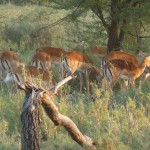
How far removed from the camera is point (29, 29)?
1777 cm

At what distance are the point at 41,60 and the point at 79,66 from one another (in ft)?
2.91

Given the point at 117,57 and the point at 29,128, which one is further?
the point at 117,57

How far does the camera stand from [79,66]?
11664mm

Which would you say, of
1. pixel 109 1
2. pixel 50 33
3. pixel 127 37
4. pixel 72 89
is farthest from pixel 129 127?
pixel 50 33

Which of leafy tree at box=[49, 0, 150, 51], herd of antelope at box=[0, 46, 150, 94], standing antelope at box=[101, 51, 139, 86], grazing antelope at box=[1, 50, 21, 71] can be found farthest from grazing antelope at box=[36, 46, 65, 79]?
standing antelope at box=[101, 51, 139, 86]

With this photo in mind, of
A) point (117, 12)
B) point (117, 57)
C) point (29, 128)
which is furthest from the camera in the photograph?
point (117, 12)

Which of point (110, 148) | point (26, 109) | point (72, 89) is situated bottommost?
point (72, 89)

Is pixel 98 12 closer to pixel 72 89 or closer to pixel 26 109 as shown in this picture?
pixel 72 89

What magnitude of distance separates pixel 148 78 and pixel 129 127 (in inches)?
200

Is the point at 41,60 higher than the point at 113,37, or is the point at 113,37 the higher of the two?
the point at 113,37

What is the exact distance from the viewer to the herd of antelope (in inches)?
395

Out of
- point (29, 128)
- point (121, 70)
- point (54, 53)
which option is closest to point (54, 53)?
point (54, 53)

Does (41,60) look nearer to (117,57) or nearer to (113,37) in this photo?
(113,37)

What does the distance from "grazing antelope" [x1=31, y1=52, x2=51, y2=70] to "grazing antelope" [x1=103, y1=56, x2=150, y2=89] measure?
6.25 ft
